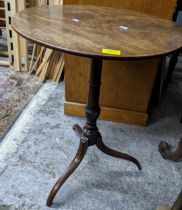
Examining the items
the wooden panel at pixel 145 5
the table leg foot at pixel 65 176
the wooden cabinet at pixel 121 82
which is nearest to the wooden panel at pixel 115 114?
the wooden cabinet at pixel 121 82

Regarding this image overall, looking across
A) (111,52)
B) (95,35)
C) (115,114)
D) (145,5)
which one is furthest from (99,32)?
(115,114)

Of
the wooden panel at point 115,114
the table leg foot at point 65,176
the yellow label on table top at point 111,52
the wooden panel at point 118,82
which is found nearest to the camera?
the yellow label on table top at point 111,52

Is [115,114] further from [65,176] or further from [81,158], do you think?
[65,176]

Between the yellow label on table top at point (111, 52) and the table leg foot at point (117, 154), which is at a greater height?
the yellow label on table top at point (111, 52)

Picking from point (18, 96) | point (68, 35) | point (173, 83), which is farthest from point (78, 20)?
point (173, 83)

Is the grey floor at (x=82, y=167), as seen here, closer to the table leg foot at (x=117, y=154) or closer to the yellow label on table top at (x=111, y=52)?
the table leg foot at (x=117, y=154)

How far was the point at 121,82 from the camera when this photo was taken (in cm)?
177

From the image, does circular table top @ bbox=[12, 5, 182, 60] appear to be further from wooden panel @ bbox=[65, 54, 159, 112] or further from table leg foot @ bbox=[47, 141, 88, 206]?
table leg foot @ bbox=[47, 141, 88, 206]

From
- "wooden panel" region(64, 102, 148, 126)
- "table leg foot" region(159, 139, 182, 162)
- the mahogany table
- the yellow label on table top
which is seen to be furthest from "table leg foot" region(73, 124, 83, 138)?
the yellow label on table top

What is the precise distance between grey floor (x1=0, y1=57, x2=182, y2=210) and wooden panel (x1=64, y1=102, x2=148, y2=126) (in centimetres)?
4

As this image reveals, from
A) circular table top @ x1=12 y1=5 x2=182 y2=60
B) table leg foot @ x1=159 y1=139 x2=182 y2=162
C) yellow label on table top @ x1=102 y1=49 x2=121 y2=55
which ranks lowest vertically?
table leg foot @ x1=159 y1=139 x2=182 y2=162

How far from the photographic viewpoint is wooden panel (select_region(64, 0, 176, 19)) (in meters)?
1.49

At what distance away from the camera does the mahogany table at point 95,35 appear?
88 cm

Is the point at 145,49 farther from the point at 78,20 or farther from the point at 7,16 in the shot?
the point at 7,16
